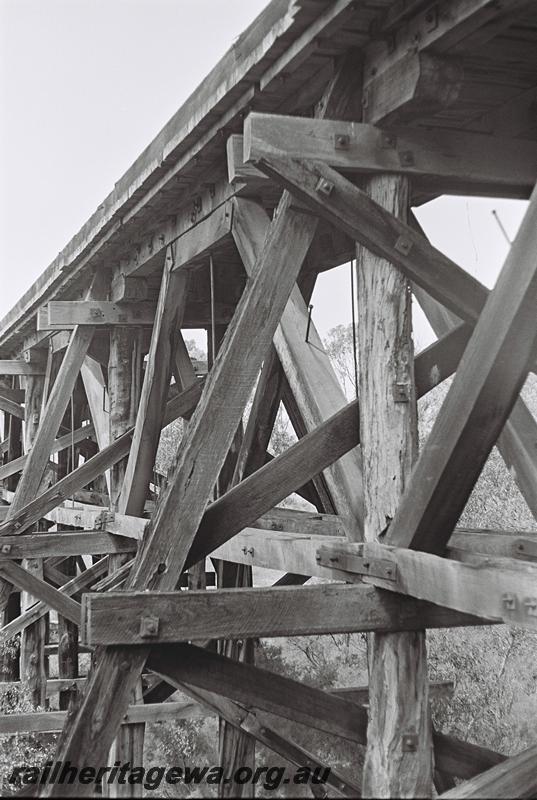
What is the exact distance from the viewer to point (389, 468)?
3.32 metres

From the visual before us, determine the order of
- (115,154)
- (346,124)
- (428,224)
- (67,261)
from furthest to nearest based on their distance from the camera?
(115,154), (428,224), (67,261), (346,124)

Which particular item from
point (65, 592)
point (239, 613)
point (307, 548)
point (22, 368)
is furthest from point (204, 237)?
point (22, 368)

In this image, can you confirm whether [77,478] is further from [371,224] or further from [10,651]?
[10,651]

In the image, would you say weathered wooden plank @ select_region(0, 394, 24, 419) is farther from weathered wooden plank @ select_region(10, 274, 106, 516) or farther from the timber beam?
the timber beam

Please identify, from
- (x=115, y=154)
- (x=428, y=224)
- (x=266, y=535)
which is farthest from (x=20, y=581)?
(x=115, y=154)

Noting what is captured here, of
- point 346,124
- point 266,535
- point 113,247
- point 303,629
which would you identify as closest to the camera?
point 303,629

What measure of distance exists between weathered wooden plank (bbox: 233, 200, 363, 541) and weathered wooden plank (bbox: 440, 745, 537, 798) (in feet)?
2.87

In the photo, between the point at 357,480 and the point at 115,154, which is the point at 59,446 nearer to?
the point at 357,480

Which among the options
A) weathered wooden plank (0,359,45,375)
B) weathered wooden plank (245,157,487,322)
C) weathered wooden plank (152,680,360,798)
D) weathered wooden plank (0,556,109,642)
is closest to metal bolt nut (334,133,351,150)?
weathered wooden plank (245,157,487,322)

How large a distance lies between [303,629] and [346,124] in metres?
1.67

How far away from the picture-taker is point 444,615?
10.8ft

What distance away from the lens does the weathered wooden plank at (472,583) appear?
2.56 metres

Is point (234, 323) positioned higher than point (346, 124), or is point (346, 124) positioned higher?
point (346, 124)

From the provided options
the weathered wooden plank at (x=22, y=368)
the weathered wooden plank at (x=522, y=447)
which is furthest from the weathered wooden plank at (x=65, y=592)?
the weathered wooden plank at (x=522, y=447)
